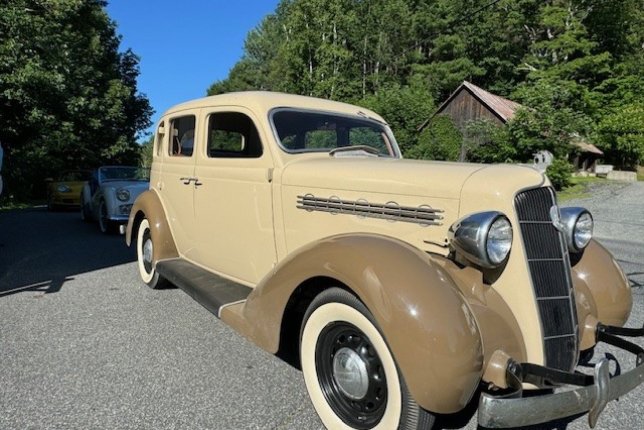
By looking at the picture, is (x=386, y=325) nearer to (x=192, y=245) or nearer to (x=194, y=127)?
(x=192, y=245)

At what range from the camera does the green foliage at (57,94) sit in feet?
58.7

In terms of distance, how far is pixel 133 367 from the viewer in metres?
3.33

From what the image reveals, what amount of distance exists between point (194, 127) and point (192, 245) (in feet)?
3.69

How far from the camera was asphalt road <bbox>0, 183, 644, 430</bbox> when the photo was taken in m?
2.68

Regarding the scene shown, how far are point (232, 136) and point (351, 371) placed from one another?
2.52 meters

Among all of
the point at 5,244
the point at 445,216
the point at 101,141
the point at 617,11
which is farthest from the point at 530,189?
the point at 617,11

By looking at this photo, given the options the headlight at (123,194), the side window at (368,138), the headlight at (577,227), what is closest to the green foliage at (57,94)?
the headlight at (123,194)

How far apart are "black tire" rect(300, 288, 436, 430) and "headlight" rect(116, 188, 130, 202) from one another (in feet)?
26.2

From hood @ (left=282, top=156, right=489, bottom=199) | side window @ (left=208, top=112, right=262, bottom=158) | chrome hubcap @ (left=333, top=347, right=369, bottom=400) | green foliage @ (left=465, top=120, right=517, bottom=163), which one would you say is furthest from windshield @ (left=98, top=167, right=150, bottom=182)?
green foliage @ (left=465, top=120, right=517, bottom=163)

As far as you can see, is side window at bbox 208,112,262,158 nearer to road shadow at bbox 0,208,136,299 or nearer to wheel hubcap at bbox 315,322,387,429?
wheel hubcap at bbox 315,322,387,429

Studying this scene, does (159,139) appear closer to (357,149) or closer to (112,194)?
(357,149)

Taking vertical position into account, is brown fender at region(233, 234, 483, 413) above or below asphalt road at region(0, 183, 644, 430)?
above

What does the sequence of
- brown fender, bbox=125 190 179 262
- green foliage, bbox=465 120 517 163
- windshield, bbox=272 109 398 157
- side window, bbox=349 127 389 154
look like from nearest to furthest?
windshield, bbox=272 109 398 157, side window, bbox=349 127 389 154, brown fender, bbox=125 190 179 262, green foliage, bbox=465 120 517 163

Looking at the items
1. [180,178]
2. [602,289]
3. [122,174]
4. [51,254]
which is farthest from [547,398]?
[122,174]
